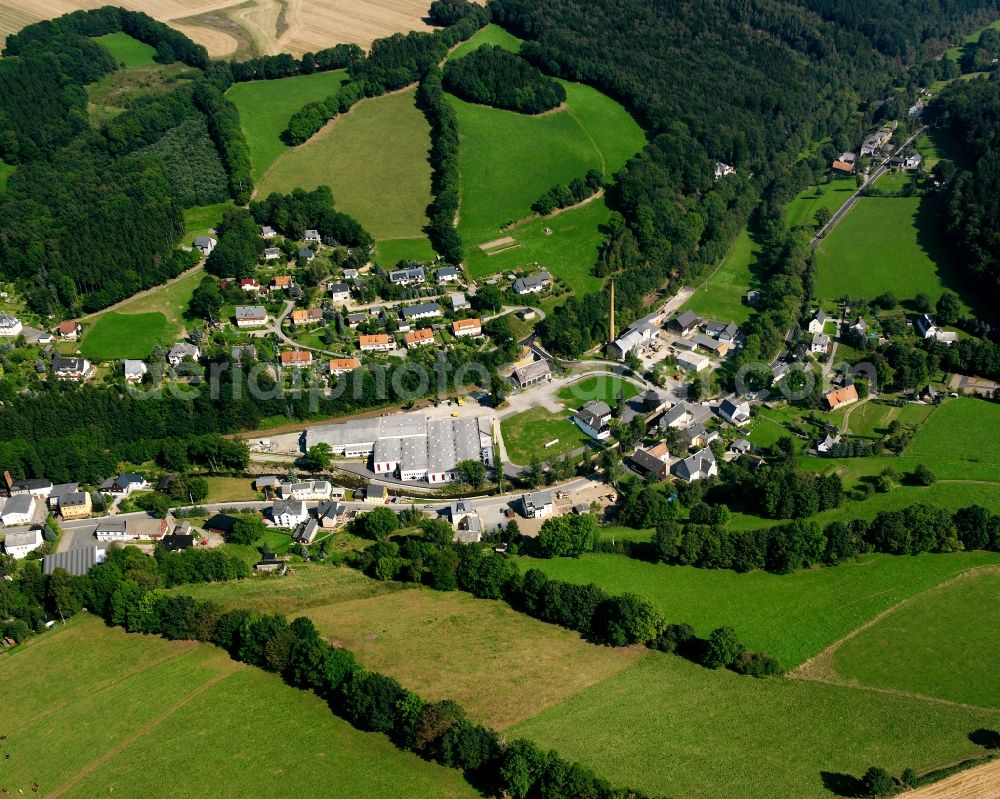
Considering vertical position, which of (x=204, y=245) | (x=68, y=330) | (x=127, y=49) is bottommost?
(x=68, y=330)

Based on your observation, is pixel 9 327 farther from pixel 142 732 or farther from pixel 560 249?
pixel 560 249

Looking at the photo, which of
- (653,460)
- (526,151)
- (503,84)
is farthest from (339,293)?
(503,84)

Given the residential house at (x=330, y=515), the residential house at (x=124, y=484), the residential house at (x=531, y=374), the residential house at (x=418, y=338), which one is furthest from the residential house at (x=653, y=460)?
A: the residential house at (x=124, y=484)

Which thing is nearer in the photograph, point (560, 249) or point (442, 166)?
point (560, 249)

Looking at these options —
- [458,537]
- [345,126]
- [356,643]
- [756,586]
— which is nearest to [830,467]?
[756,586]

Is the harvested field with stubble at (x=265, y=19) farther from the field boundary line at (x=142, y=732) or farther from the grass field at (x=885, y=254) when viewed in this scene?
the field boundary line at (x=142, y=732)

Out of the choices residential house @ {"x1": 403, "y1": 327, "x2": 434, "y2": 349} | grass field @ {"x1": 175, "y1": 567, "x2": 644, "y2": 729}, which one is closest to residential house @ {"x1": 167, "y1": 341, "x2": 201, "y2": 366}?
residential house @ {"x1": 403, "y1": 327, "x2": 434, "y2": 349}

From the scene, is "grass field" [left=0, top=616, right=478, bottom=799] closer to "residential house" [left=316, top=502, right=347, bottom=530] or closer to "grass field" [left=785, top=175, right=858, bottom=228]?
"residential house" [left=316, top=502, right=347, bottom=530]
